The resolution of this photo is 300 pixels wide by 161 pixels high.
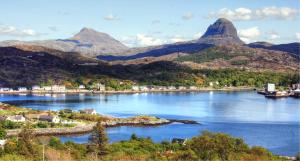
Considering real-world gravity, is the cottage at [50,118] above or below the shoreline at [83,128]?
above

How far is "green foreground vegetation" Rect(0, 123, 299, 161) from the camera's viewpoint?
514 inches

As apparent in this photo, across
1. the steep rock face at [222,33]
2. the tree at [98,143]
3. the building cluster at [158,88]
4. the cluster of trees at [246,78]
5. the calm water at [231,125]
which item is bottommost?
the calm water at [231,125]

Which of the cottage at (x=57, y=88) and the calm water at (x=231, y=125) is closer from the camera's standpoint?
the calm water at (x=231, y=125)

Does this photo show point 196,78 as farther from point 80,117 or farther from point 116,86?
point 80,117

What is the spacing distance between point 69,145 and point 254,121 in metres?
15.8

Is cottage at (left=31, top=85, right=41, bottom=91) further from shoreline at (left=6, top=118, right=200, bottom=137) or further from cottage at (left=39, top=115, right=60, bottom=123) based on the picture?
cottage at (left=39, top=115, right=60, bottom=123)

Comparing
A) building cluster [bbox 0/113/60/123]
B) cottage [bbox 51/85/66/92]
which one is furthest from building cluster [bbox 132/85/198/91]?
building cluster [bbox 0/113/60/123]

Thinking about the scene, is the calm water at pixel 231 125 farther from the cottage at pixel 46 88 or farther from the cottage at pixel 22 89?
the cottage at pixel 46 88

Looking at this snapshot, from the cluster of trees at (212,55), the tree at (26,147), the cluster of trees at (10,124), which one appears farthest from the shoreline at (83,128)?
the cluster of trees at (212,55)

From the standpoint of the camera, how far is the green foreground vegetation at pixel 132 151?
13.1 metres

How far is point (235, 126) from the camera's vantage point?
1096 inches

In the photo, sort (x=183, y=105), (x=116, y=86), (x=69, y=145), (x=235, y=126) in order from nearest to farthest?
(x=69, y=145)
(x=235, y=126)
(x=183, y=105)
(x=116, y=86)

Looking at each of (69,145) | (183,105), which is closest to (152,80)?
(183,105)

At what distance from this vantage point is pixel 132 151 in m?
14.9
